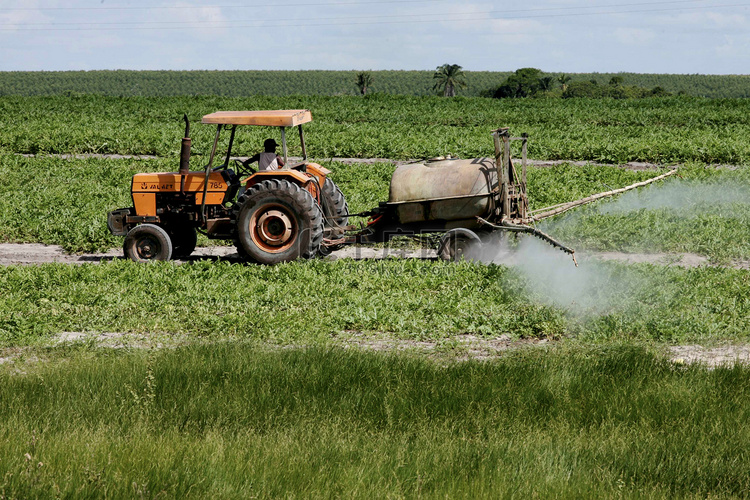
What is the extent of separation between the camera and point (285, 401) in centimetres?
632

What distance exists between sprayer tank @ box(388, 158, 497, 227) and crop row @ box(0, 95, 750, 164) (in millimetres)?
11775

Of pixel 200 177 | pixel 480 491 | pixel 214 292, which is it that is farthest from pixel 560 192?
pixel 480 491

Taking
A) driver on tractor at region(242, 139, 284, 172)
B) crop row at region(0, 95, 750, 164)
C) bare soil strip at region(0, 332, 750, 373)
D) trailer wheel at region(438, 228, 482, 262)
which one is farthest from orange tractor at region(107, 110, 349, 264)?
crop row at region(0, 95, 750, 164)

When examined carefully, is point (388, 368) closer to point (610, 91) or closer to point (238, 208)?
point (238, 208)

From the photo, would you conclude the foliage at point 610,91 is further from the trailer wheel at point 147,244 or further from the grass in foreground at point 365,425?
the grass in foreground at point 365,425

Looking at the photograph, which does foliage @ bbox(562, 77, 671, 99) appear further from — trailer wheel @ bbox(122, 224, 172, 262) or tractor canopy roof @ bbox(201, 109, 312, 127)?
trailer wheel @ bbox(122, 224, 172, 262)

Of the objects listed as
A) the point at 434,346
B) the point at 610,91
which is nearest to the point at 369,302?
the point at 434,346

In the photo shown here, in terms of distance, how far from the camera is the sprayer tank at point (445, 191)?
36.2ft

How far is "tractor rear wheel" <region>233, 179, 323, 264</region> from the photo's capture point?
1127 cm

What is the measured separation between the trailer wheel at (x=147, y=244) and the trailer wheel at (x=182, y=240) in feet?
1.26

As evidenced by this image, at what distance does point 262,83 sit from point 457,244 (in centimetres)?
14694

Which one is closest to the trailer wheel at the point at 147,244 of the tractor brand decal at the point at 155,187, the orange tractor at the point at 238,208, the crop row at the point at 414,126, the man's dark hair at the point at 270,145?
the orange tractor at the point at 238,208

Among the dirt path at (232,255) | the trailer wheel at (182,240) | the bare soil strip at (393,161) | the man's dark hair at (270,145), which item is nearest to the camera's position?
the man's dark hair at (270,145)

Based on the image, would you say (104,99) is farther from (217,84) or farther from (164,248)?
(217,84)
